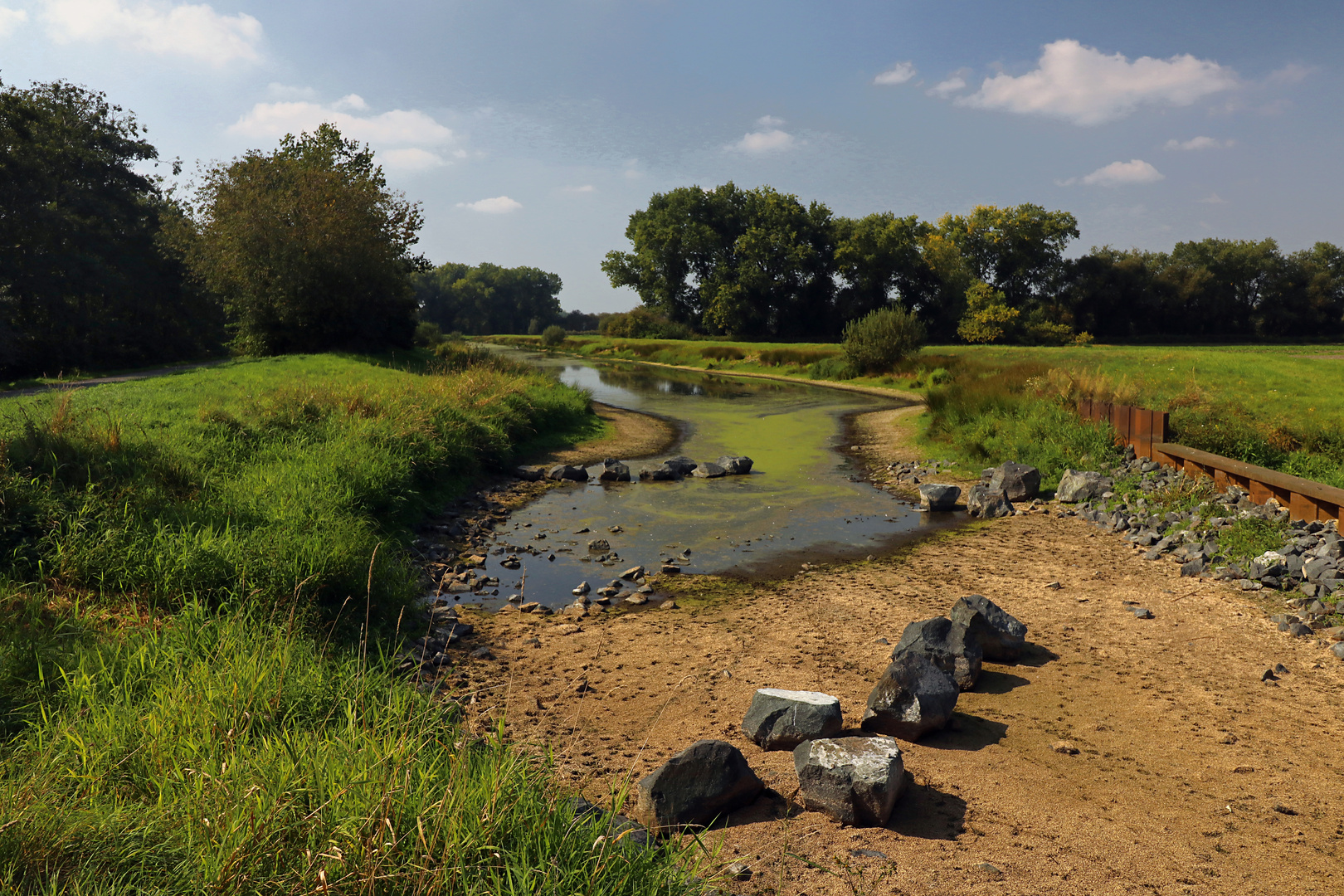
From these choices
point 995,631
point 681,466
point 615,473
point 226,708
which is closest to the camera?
point 226,708

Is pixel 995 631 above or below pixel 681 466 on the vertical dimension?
below

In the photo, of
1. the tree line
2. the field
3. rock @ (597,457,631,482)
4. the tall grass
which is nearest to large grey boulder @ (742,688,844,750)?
the tall grass

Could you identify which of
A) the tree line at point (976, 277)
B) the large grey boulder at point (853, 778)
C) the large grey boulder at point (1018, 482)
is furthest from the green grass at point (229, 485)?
the tree line at point (976, 277)

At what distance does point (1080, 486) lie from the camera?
10984mm

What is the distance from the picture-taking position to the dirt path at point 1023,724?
3.23 m

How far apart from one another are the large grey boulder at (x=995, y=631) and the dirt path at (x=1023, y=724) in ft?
0.42

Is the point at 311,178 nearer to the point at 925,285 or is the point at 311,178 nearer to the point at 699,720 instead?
the point at 699,720

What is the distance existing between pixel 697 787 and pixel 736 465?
11165 millimetres

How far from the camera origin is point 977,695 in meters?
5.17

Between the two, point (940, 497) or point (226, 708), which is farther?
point (940, 497)

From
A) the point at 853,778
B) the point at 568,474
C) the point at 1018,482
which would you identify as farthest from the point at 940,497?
the point at 853,778

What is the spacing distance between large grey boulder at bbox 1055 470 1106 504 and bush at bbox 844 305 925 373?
955 inches

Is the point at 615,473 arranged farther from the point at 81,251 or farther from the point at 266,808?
the point at 81,251

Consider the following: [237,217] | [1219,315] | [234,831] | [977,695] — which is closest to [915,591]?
[977,695]
